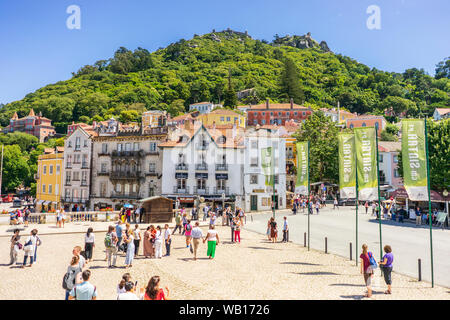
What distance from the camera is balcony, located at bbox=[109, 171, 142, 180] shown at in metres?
44.5

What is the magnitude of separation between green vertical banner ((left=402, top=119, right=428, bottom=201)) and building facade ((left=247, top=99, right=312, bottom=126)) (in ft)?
322

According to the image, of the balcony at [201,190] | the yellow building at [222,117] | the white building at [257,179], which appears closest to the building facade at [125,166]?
the balcony at [201,190]

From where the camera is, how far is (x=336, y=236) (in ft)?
71.7

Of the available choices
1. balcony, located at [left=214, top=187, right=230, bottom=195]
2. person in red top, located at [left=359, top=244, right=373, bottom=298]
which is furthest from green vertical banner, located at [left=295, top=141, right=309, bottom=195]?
balcony, located at [left=214, top=187, right=230, bottom=195]

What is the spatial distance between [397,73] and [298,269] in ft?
670

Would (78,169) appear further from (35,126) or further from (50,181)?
(35,126)

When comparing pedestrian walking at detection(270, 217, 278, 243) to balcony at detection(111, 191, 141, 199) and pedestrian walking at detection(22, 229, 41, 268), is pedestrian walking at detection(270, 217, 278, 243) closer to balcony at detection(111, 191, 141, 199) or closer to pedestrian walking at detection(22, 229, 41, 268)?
pedestrian walking at detection(22, 229, 41, 268)

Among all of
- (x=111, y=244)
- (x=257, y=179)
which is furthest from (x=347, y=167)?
(x=257, y=179)

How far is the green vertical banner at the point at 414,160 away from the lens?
40.4 ft

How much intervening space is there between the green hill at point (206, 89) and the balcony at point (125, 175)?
80.2m

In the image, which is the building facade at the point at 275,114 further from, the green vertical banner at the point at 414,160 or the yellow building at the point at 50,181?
the green vertical banner at the point at 414,160

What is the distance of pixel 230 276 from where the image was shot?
12.1m
